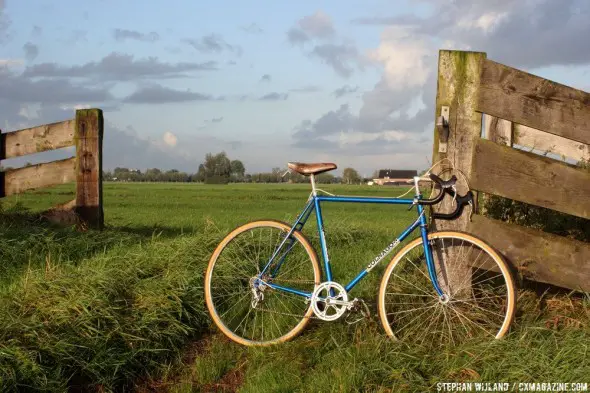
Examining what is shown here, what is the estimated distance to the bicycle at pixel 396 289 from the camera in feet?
17.8

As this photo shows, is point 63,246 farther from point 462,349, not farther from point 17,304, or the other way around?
point 462,349

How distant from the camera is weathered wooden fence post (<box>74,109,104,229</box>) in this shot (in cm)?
1059

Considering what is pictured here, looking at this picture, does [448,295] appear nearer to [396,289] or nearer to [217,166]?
[396,289]

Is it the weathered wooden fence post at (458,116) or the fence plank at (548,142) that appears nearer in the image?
the weathered wooden fence post at (458,116)

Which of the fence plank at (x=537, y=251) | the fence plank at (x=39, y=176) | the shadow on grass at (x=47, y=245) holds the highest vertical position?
the fence plank at (x=39, y=176)

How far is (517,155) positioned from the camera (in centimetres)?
569

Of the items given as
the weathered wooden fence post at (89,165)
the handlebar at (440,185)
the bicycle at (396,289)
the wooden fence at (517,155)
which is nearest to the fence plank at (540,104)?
the wooden fence at (517,155)

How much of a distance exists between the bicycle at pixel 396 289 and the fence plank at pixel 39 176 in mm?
5468

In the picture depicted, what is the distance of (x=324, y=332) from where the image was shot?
5.55 m

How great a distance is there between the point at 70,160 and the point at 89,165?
14.3 inches

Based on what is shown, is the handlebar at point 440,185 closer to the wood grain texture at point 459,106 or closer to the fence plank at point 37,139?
the wood grain texture at point 459,106

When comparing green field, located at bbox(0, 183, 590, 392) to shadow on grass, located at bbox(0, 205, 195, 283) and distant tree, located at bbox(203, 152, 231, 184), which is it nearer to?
shadow on grass, located at bbox(0, 205, 195, 283)

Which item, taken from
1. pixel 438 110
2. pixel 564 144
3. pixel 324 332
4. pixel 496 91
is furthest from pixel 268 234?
pixel 564 144

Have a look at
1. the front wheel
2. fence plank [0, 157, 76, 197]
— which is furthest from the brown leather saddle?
fence plank [0, 157, 76, 197]
